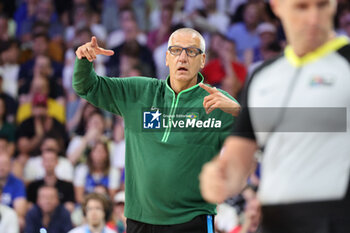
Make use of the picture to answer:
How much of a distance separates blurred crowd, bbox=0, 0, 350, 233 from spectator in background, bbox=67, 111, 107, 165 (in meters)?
0.01

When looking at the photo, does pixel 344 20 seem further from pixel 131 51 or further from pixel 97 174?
pixel 97 174

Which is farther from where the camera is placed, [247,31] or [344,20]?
[247,31]

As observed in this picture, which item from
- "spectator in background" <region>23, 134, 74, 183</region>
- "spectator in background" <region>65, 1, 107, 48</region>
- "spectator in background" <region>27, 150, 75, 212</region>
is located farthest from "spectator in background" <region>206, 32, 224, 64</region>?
"spectator in background" <region>27, 150, 75, 212</region>

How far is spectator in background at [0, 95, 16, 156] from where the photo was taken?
9312 mm

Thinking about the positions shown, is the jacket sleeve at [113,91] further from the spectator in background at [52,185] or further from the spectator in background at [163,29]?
the spectator in background at [163,29]

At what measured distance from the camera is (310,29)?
2365mm

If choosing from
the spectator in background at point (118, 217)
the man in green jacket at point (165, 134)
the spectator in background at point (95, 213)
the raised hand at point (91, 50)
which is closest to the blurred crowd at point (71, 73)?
the spectator in background at point (118, 217)

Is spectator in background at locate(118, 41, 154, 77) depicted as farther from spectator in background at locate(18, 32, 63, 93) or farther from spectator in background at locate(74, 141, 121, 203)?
spectator in background at locate(74, 141, 121, 203)

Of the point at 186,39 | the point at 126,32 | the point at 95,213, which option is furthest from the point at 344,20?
the point at 186,39

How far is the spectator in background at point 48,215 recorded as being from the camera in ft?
25.3

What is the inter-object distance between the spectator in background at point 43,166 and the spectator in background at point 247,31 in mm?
3075

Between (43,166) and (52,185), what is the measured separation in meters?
0.44

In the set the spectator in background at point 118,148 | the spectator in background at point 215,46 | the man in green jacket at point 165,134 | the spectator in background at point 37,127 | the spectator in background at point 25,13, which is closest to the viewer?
the man in green jacket at point 165,134

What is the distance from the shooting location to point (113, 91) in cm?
459
